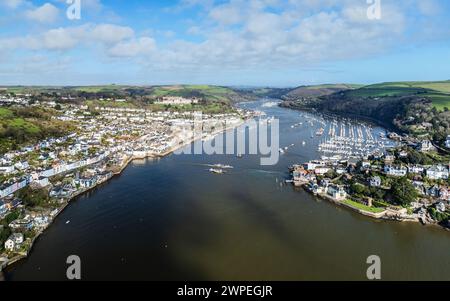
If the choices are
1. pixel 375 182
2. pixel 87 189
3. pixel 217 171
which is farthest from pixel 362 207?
pixel 87 189

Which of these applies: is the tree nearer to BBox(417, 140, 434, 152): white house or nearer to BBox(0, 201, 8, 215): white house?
BBox(417, 140, 434, 152): white house

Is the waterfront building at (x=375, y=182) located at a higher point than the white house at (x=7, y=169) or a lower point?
lower

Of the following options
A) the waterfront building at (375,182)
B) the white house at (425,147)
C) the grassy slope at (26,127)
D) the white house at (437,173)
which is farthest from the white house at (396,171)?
the grassy slope at (26,127)

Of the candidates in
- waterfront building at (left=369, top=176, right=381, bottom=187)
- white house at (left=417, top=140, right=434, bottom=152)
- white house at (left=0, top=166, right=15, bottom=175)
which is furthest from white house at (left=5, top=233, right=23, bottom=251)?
white house at (left=417, top=140, right=434, bottom=152)

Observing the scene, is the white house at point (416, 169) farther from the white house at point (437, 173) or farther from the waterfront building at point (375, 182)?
the waterfront building at point (375, 182)

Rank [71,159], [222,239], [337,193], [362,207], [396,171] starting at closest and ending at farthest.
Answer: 1. [222,239]
2. [362,207]
3. [337,193]
4. [396,171]
5. [71,159]

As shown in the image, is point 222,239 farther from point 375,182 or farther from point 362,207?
point 375,182

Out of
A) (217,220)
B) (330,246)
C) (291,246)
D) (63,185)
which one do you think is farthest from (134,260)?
(63,185)
